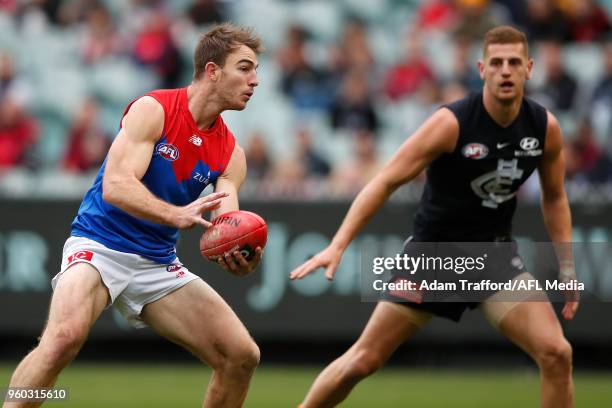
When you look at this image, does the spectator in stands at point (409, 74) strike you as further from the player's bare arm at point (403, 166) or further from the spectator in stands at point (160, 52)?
the player's bare arm at point (403, 166)

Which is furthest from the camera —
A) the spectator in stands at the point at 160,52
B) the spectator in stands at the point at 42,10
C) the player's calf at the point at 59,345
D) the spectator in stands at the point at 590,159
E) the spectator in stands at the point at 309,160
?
the spectator in stands at the point at 42,10

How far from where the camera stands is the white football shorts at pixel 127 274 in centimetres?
677

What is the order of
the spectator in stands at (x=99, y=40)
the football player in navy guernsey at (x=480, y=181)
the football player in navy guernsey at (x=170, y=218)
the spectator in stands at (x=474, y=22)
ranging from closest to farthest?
the football player in navy guernsey at (x=170, y=218) → the football player in navy guernsey at (x=480, y=181) → the spectator in stands at (x=474, y=22) → the spectator in stands at (x=99, y=40)

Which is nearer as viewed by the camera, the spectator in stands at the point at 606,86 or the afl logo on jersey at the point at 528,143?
the afl logo on jersey at the point at 528,143

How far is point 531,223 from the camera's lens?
12391 millimetres

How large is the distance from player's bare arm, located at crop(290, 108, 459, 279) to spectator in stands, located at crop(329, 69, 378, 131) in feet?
22.7

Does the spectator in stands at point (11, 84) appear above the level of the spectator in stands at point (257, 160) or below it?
above

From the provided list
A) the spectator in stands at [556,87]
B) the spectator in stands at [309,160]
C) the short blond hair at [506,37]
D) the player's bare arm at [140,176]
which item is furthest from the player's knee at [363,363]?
the spectator in stands at [556,87]

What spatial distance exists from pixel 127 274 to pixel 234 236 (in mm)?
724

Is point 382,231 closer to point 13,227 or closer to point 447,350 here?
point 447,350

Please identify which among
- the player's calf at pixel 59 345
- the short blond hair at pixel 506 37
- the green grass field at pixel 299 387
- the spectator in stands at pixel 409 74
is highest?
the spectator in stands at pixel 409 74

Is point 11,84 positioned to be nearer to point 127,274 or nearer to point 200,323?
point 127,274

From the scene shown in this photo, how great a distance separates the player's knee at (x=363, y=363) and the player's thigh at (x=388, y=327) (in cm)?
2

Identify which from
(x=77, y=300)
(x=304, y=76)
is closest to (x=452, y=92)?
(x=304, y=76)
